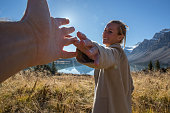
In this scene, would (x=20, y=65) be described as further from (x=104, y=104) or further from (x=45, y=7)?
(x=104, y=104)

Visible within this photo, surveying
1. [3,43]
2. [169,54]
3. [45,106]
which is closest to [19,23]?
[3,43]

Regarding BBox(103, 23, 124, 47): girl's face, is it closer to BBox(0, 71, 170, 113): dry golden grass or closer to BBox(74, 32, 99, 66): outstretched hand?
BBox(74, 32, 99, 66): outstretched hand

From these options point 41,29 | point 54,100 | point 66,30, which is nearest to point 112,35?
point 66,30

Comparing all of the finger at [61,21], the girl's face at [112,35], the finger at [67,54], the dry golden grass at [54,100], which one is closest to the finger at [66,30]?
the finger at [61,21]

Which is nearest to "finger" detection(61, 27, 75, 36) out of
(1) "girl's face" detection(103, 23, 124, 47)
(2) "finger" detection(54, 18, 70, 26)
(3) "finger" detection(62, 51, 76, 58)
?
(2) "finger" detection(54, 18, 70, 26)

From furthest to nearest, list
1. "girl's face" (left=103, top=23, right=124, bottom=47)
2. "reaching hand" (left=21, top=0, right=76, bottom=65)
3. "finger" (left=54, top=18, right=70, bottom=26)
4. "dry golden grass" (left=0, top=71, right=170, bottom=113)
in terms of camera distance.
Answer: "dry golden grass" (left=0, top=71, right=170, bottom=113), "girl's face" (left=103, top=23, right=124, bottom=47), "finger" (left=54, top=18, right=70, bottom=26), "reaching hand" (left=21, top=0, right=76, bottom=65)

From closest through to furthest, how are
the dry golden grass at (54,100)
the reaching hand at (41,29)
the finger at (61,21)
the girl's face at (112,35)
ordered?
the reaching hand at (41,29) → the finger at (61,21) → the girl's face at (112,35) → the dry golden grass at (54,100)

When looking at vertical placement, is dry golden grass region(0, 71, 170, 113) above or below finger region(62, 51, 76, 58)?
below

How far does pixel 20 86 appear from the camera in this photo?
10.9ft

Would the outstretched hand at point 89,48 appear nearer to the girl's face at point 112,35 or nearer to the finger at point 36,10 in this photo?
the finger at point 36,10

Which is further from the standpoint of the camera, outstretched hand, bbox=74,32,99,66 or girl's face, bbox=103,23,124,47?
girl's face, bbox=103,23,124,47

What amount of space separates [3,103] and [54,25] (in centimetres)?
256

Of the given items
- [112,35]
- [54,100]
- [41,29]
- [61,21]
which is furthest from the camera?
[54,100]

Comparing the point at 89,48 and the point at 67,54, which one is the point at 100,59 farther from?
the point at 67,54
